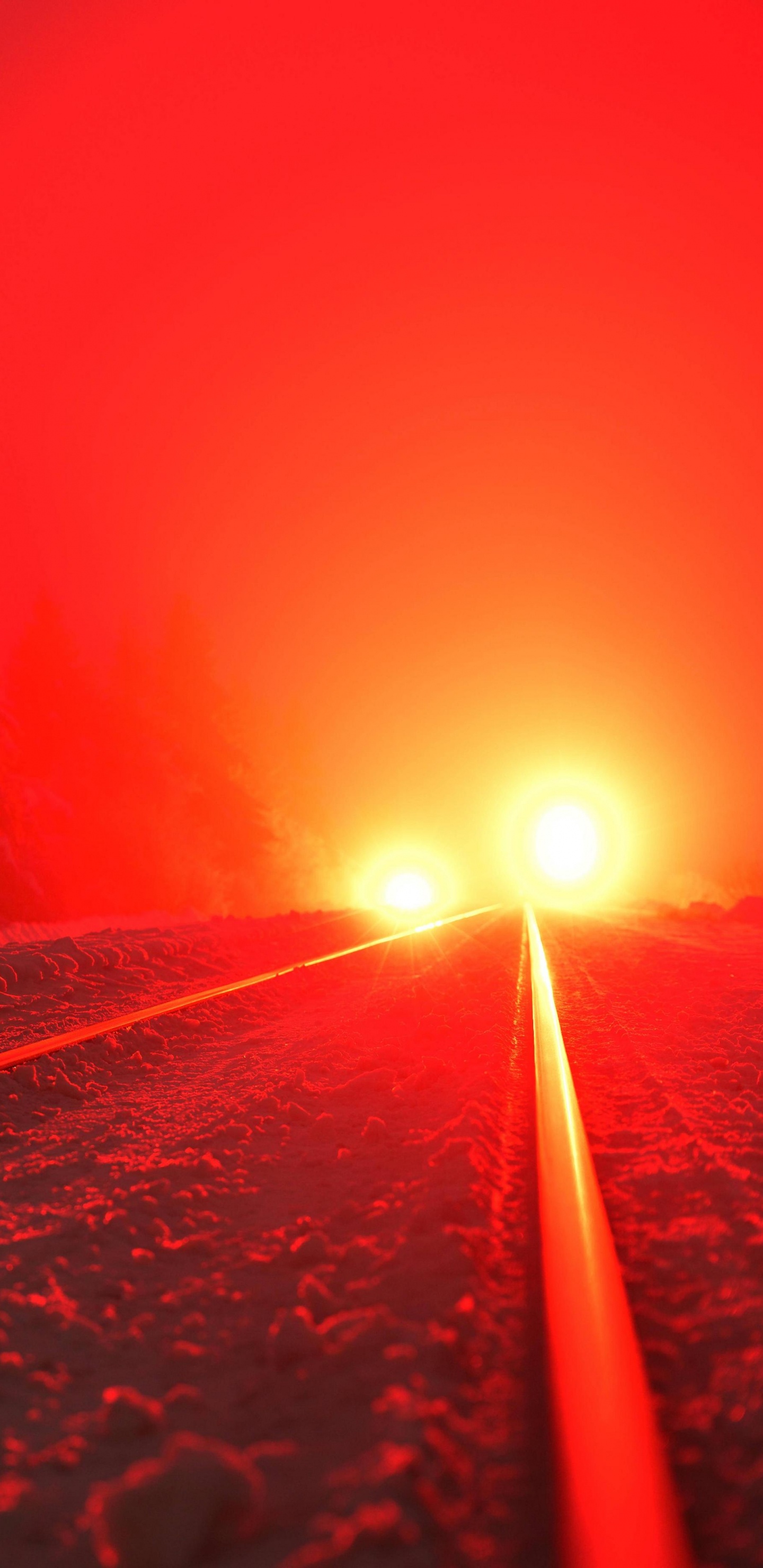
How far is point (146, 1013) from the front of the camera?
20.0ft

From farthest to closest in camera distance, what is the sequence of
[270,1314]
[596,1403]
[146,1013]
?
[146,1013]
[270,1314]
[596,1403]

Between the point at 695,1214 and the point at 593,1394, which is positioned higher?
the point at 695,1214

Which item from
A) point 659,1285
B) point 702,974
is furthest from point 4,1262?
point 702,974

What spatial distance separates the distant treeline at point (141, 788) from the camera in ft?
61.2

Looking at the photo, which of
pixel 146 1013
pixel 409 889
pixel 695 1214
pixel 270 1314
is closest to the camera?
pixel 270 1314

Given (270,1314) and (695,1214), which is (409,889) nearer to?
(695,1214)

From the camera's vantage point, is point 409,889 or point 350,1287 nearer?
point 350,1287

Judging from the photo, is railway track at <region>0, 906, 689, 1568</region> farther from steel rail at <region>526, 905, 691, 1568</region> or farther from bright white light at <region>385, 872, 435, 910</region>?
bright white light at <region>385, 872, 435, 910</region>

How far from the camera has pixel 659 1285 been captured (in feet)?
7.07

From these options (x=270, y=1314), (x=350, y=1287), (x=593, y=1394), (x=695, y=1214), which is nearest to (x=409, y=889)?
(x=695, y=1214)

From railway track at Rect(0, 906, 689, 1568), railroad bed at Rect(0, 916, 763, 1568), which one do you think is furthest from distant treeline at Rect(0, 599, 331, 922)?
railway track at Rect(0, 906, 689, 1568)

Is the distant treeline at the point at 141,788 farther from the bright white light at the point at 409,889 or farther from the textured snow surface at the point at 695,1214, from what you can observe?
the bright white light at the point at 409,889

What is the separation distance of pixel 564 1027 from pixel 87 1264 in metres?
4.64

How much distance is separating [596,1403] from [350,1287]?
0.87 meters
